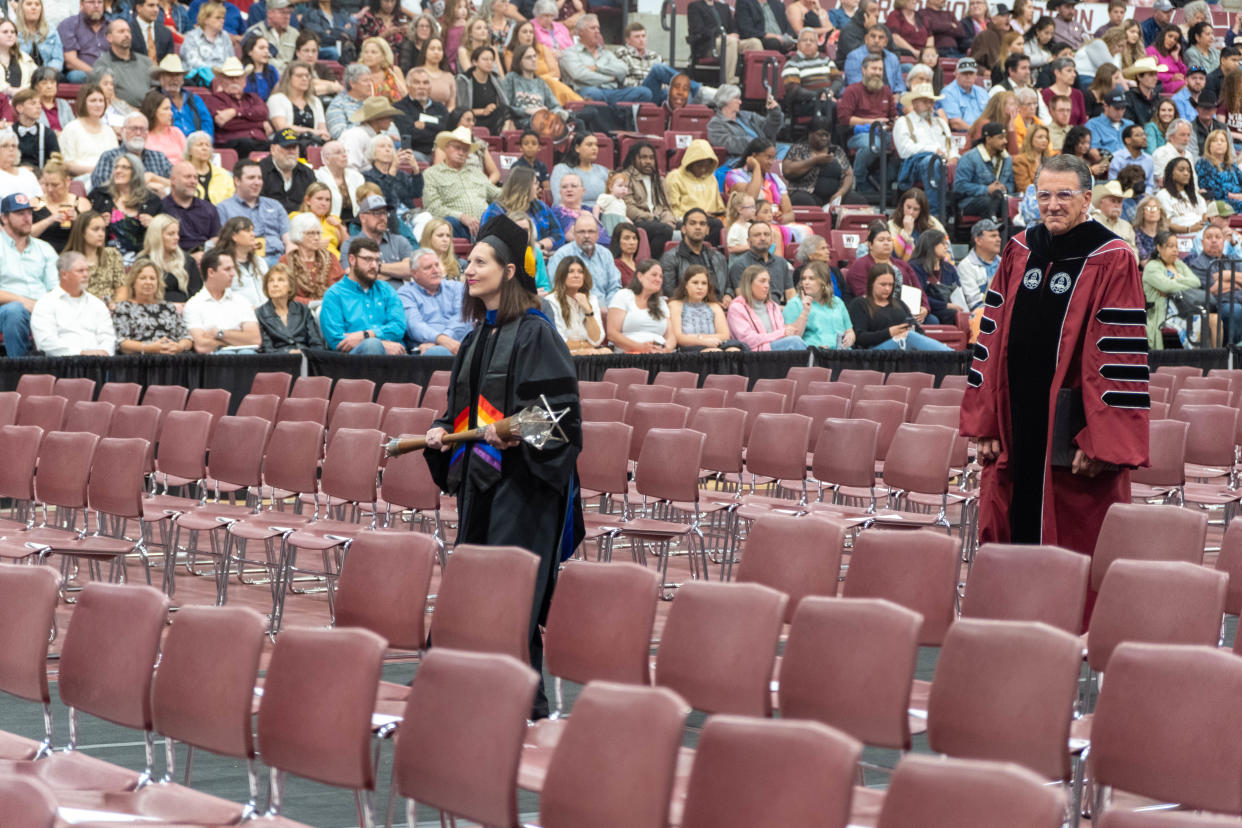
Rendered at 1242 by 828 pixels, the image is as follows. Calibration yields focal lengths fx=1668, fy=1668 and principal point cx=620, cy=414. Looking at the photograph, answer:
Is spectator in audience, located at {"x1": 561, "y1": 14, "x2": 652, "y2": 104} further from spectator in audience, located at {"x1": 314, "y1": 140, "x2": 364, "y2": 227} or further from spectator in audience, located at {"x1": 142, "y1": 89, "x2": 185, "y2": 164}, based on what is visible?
spectator in audience, located at {"x1": 142, "y1": 89, "x2": 185, "y2": 164}

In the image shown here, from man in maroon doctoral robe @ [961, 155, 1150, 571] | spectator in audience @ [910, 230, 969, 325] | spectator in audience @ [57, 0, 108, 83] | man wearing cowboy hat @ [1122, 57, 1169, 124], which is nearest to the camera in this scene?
man in maroon doctoral robe @ [961, 155, 1150, 571]

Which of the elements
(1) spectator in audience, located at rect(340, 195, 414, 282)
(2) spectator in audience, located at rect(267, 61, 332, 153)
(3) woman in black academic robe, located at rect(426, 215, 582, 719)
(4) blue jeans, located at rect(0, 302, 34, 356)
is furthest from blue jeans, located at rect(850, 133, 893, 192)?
(3) woman in black academic robe, located at rect(426, 215, 582, 719)

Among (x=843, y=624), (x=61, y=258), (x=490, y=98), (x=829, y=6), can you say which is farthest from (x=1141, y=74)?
(x=843, y=624)

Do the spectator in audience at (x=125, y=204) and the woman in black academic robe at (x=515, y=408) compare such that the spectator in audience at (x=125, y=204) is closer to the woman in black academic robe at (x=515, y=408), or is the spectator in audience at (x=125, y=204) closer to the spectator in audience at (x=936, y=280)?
the spectator in audience at (x=936, y=280)

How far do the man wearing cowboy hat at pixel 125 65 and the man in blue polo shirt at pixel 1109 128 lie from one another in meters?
9.89

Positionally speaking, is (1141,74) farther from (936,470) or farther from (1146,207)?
(936,470)

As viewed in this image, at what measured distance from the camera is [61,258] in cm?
963

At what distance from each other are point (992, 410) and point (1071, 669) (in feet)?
7.20

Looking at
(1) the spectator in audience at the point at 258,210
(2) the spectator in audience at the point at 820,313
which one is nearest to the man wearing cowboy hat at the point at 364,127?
(1) the spectator in audience at the point at 258,210

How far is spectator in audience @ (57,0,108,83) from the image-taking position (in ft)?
42.2

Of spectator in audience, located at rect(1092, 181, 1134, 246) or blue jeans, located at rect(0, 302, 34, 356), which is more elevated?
spectator in audience, located at rect(1092, 181, 1134, 246)

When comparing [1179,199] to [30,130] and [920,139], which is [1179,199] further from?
[30,130]

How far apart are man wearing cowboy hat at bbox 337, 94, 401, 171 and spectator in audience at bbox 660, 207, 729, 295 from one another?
8.28 ft

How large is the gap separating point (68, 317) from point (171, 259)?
108 cm
